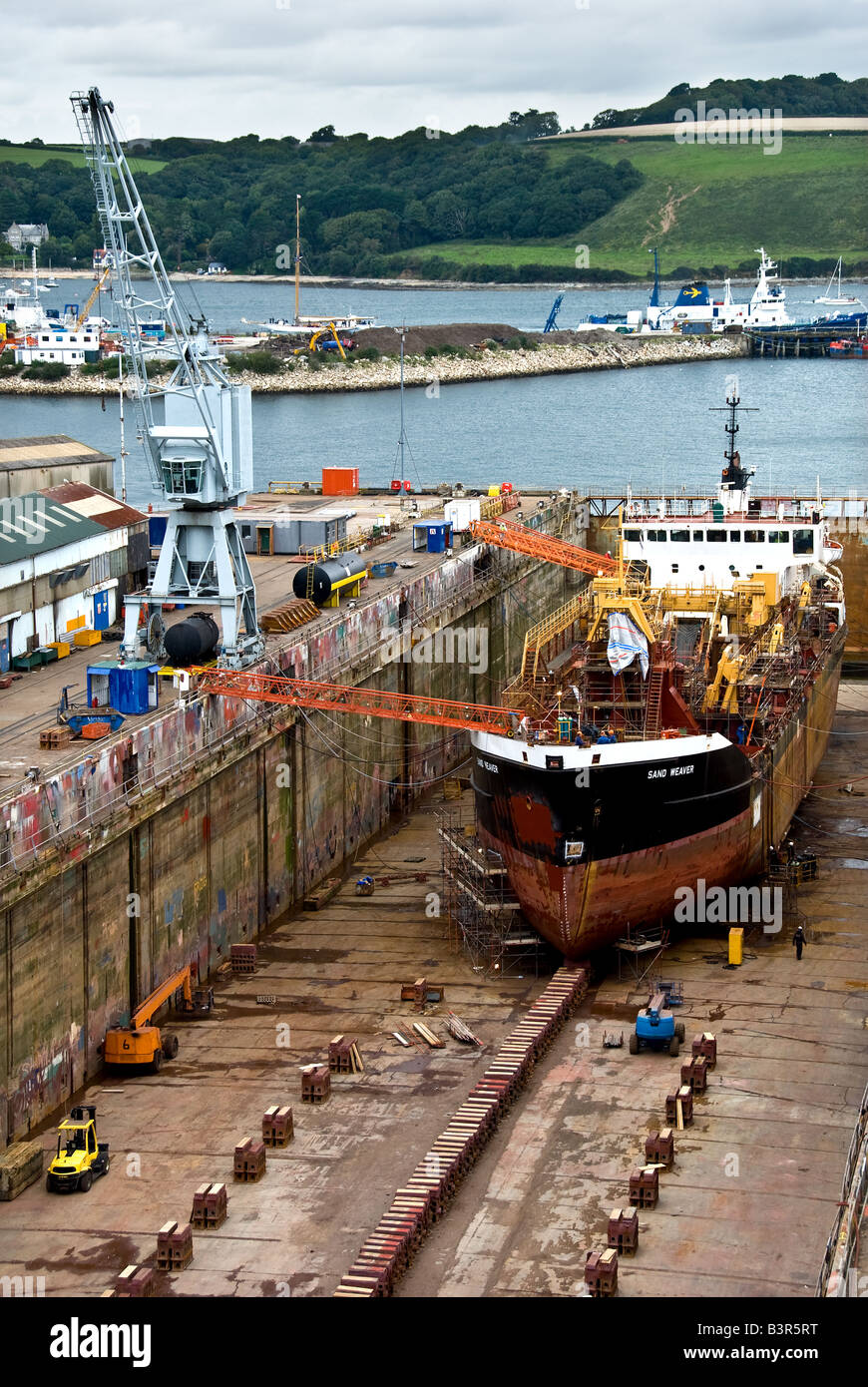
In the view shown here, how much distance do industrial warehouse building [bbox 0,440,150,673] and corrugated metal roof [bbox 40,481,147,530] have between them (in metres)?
0.03

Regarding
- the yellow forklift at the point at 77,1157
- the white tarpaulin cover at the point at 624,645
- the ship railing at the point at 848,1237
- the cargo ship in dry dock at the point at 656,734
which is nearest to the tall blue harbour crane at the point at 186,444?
the cargo ship in dry dock at the point at 656,734

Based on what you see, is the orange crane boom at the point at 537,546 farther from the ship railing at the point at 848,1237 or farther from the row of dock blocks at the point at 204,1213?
the ship railing at the point at 848,1237

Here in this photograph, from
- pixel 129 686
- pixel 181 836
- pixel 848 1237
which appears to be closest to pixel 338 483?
pixel 129 686

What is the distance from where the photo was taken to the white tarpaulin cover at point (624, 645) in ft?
167

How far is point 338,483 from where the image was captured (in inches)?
3600

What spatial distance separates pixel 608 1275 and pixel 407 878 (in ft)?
79.8

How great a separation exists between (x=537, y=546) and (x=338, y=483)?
22479 millimetres

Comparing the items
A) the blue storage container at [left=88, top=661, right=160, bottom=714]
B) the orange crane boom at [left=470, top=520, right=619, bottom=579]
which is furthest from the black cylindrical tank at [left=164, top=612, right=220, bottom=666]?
the orange crane boom at [left=470, top=520, right=619, bottom=579]

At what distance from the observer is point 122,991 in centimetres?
4247

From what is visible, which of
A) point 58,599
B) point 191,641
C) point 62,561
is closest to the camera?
point 191,641

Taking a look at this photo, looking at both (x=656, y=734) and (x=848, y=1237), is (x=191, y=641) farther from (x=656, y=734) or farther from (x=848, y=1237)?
(x=848, y=1237)

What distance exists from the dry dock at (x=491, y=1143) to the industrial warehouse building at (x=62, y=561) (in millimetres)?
11371

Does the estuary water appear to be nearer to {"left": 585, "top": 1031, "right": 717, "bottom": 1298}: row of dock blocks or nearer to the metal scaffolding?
the metal scaffolding

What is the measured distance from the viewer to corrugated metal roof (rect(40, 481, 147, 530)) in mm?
60719
